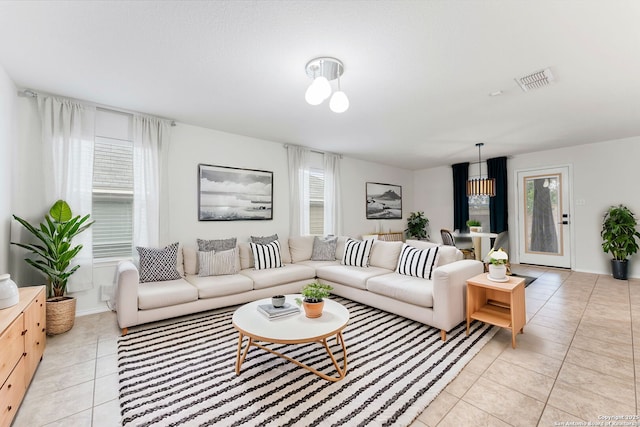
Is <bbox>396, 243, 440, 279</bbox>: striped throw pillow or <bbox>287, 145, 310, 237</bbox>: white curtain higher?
<bbox>287, 145, 310, 237</bbox>: white curtain

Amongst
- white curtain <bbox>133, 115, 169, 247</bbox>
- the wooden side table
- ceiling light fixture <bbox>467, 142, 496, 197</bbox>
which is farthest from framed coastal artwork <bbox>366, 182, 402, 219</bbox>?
white curtain <bbox>133, 115, 169, 247</bbox>

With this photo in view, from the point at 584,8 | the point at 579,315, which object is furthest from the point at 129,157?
the point at 579,315

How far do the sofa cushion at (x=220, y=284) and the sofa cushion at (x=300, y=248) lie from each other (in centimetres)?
112

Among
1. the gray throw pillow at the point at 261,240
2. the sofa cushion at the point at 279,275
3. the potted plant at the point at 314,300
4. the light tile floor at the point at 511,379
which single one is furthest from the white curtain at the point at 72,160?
the potted plant at the point at 314,300

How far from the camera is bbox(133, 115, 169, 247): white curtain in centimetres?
341

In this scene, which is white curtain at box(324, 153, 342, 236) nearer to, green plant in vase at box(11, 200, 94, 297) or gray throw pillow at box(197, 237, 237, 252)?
gray throw pillow at box(197, 237, 237, 252)

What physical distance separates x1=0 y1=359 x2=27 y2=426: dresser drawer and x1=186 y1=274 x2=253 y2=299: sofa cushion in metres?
1.44

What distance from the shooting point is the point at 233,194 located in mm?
4246

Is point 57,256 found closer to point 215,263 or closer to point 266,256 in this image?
point 215,263

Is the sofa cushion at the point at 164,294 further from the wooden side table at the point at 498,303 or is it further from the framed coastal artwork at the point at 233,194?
the wooden side table at the point at 498,303

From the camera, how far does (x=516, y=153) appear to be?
568 centimetres

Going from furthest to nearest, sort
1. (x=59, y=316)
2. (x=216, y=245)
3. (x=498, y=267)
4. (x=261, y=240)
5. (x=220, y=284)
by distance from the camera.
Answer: (x=261, y=240) → (x=216, y=245) → (x=220, y=284) → (x=59, y=316) → (x=498, y=267)

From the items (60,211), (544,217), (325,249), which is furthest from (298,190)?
(544,217)

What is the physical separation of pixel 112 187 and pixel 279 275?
230cm
